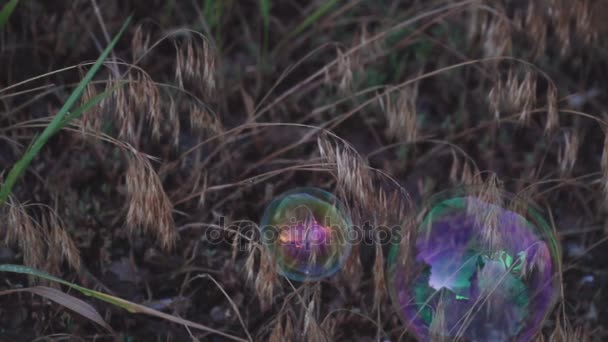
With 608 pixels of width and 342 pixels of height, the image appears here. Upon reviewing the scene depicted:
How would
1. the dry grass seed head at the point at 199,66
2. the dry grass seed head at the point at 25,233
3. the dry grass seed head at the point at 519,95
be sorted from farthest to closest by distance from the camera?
the dry grass seed head at the point at 519,95
the dry grass seed head at the point at 199,66
the dry grass seed head at the point at 25,233

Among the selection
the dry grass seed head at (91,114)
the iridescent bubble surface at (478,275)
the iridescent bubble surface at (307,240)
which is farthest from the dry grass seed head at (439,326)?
the dry grass seed head at (91,114)

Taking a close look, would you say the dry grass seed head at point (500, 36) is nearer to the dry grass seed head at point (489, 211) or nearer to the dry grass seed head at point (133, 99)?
the dry grass seed head at point (489, 211)

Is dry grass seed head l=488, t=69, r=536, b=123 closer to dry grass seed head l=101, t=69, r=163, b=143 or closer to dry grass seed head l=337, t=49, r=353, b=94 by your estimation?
dry grass seed head l=337, t=49, r=353, b=94

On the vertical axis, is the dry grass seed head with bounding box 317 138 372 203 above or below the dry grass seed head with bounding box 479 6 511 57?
below

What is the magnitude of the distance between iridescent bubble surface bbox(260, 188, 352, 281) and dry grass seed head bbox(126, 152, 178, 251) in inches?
9.5

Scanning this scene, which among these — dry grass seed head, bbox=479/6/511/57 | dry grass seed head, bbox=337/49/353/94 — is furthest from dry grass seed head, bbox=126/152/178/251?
dry grass seed head, bbox=479/6/511/57

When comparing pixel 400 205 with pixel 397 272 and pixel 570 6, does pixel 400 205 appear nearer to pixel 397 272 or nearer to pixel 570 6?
pixel 397 272

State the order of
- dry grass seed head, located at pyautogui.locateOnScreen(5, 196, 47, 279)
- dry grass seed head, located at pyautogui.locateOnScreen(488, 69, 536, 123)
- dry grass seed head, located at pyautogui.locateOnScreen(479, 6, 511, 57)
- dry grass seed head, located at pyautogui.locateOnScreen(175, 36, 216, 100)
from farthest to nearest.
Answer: dry grass seed head, located at pyautogui.locateOnScreen(479, 6, 511, 57) → dry grass seed head, located at pyautogui.locateOnScreen(488, 69, 536, 123) → dry grass seed head, located at pyautogui.locateOnScreen(175, 36, 216, 100) → dry grass seed head, located at pyautogui.locateOnScreen(5, 196, 47, 279)

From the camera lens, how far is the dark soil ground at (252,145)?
1682 millimetres

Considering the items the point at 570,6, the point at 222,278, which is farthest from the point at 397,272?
the point at 570,6

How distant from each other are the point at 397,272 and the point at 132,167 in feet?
2.14

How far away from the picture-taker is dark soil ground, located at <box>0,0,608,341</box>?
66.2 inches

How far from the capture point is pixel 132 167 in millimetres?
1548

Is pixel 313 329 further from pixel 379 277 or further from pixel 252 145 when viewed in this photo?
pixel 252 145
